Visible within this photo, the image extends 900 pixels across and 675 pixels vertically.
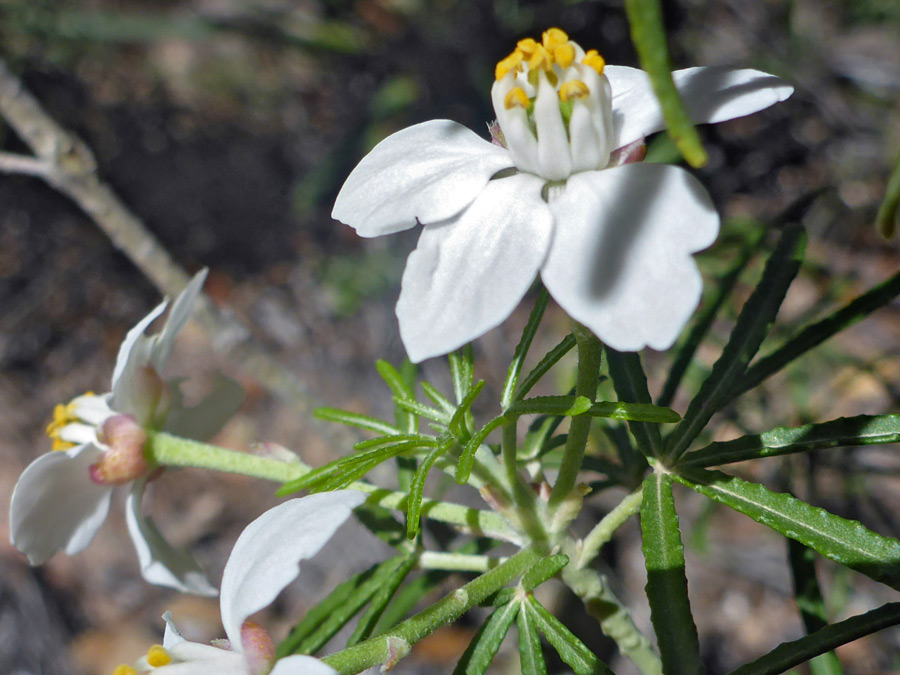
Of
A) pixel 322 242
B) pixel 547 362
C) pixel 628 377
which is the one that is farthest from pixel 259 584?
pixel 322 242

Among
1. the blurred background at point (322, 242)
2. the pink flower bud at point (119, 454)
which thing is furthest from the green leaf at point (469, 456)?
the blurred background at point (322, 242)

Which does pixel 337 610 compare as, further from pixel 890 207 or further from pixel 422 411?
pixel 890 207

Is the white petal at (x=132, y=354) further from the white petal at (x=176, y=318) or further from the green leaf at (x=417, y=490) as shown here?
the green leaf at (x=417, y=490)

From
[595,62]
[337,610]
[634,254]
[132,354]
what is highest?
[595,62]

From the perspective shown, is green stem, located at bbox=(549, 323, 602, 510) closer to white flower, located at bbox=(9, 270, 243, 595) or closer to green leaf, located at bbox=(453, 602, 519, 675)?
green leaf, located at bbox=(453, 602, 519, 675)

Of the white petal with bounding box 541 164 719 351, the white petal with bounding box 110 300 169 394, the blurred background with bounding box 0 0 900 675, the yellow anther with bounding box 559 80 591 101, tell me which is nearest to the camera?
the white petal with bounding box 541 164 719 351

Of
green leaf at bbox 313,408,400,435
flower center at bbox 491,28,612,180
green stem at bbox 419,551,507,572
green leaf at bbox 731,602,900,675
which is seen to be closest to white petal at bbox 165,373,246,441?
green leaf at bbox 313,408,400,435
